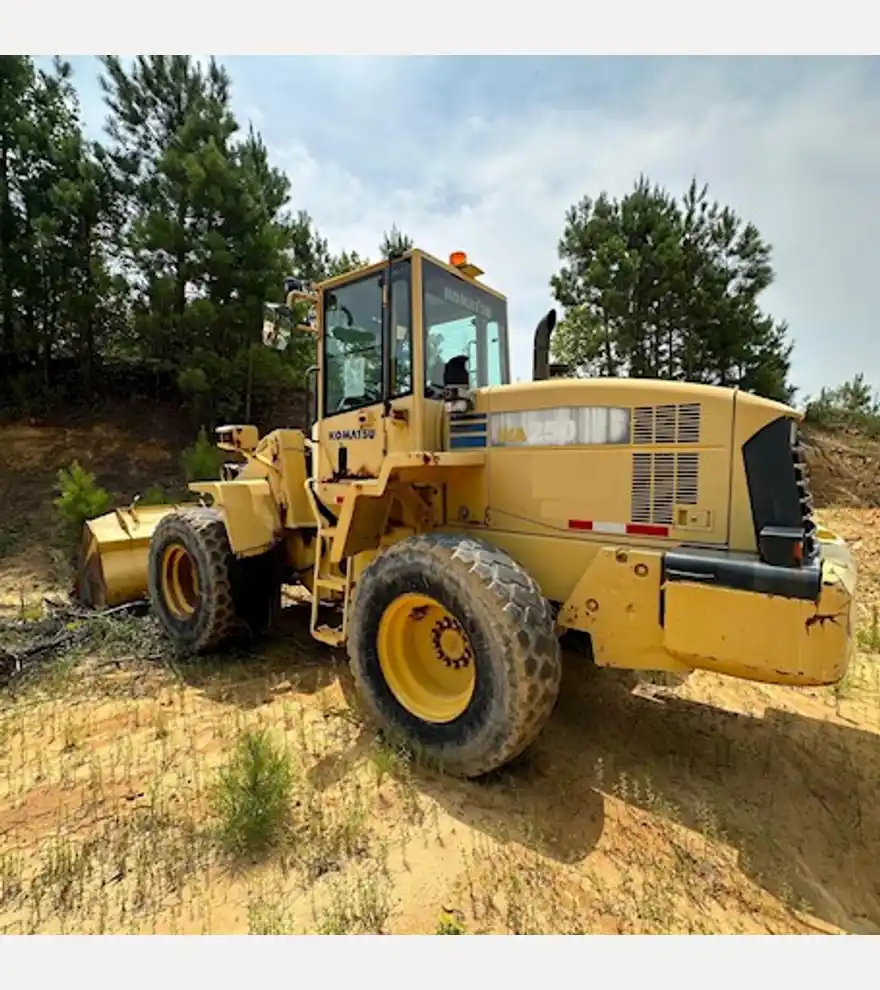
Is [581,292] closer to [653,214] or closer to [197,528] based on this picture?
[653,214]

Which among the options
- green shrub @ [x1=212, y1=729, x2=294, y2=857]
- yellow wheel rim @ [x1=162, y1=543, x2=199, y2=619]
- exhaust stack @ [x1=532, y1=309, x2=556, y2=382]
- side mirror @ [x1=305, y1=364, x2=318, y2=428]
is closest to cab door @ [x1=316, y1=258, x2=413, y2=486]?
side mirror @ [x1=305, y1=364, x2=318, y2=428]

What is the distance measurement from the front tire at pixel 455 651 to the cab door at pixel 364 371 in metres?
1.07

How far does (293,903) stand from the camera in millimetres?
2502

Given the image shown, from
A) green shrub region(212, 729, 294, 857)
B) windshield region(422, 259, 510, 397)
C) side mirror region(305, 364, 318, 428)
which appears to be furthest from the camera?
side mirror region(305, 364, 318, 428)

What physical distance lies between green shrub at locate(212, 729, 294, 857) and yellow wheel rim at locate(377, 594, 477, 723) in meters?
0.77

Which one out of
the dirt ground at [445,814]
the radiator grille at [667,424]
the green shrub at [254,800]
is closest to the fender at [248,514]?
the dirt ground at [445,814]

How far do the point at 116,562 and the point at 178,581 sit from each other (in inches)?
48.8

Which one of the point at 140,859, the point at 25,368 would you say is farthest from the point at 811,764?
the point at 25,368

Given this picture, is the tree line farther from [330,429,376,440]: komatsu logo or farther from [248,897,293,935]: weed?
[248,897,293,935]: weed

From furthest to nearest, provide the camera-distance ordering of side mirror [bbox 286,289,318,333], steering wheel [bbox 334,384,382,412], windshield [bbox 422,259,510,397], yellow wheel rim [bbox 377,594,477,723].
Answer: side mirror [bbox 286,289,318,333] → steering wheel [bbox 334,384,382,412] → windshield [bbox 422,259,510,397] → yellow wheel rim [bbox 377,594,477,723]

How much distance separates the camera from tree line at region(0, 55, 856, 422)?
38.6 ft

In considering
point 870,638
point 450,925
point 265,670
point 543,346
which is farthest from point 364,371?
point 870,638

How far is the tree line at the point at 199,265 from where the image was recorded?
38.6 ft

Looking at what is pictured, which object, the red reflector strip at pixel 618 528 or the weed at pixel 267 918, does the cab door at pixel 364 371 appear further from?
the weed at pixel 267 918
